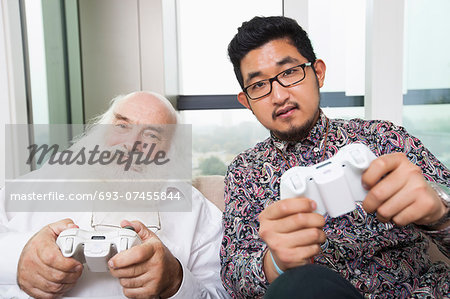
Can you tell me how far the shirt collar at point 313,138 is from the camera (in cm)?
115

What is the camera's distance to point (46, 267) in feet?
3.01

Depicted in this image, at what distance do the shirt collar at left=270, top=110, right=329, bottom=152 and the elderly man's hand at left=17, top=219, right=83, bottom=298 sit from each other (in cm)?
68

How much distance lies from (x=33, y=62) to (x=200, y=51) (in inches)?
50.5

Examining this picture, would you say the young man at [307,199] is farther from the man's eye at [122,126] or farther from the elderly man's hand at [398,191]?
the man's eye at [122,126]

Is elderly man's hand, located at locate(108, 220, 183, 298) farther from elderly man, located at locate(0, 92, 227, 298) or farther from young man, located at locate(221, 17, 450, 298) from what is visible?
young man, located at locate(221, 17, 450, 298)

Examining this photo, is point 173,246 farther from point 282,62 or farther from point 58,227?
point 282,62

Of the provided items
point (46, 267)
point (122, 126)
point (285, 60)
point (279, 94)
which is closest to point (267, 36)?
point (285, 60)

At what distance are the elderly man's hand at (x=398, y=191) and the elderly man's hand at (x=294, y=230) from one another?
0.36ft

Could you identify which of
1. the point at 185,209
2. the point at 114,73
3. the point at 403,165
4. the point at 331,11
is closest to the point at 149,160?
the point at 185,209

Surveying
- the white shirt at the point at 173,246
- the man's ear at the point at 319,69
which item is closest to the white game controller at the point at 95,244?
the white shirt at the point at 173,246

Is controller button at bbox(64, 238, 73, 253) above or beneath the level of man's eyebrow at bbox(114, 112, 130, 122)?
beneath

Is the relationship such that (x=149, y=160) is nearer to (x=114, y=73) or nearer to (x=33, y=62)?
(x=33, y=62)

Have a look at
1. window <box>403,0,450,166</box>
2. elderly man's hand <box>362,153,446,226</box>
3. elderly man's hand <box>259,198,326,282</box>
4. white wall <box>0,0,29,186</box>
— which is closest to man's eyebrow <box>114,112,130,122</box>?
white wall <box>0,0,29,186</box>

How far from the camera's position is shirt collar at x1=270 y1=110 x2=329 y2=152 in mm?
1149
